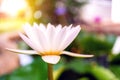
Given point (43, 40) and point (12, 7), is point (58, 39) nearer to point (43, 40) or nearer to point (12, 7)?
point (43, 40)

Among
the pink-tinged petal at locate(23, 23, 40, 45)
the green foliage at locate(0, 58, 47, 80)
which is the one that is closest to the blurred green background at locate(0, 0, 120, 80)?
the green foliage at locate(0, 58, 47, 80)

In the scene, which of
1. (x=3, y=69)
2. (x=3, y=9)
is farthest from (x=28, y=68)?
(x=3, y=9)

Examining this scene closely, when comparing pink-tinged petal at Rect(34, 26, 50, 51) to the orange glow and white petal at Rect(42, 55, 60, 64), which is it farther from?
the orange glow

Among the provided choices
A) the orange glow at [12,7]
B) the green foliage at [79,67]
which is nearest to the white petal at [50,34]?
the green foliage at [79,67]

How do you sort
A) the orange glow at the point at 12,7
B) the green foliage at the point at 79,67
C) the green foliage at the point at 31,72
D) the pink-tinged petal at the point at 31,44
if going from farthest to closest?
the orange glow at the point at 12,7
the green foliage at the point at 79,67
the green foliage at the point at 31,72
the pink-tinged petal at the point at 31,44

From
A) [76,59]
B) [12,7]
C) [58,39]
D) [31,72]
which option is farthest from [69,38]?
[12,7]

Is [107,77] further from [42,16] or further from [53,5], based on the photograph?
[53,5]

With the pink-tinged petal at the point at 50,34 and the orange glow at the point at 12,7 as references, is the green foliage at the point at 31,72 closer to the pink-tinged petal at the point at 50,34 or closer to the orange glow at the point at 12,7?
the pink-tinged petal at the point at 50,34

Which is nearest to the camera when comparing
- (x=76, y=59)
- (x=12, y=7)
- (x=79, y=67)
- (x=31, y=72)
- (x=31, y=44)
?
(x=31, y=44)
